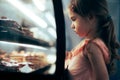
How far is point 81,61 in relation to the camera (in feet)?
13.4

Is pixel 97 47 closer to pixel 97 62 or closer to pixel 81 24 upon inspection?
pixel 97 62

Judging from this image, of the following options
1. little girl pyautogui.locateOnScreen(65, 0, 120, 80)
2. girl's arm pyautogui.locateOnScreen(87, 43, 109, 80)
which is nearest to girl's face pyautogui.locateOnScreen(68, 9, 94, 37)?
little girl pyautogui.locateOnScreen(65, 0, 120, 80)

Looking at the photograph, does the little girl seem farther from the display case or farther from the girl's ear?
the display case

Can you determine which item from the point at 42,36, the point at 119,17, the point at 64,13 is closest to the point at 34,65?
the point at 42,36

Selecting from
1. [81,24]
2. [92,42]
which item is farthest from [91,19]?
[92,42]

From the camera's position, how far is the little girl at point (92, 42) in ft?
13.2

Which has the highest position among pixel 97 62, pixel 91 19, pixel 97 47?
pixel 91 19

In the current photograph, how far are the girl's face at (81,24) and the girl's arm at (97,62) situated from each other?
14cm

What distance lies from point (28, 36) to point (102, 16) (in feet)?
2.15

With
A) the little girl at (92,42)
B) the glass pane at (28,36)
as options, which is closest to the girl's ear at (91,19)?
the little girl at (92,42)

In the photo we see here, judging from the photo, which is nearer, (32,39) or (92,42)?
(92,42)

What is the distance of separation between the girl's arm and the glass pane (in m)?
0.32

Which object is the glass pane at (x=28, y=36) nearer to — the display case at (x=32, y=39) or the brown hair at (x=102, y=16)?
the display case at (x=32, y=39)

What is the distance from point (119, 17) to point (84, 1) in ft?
1.06
